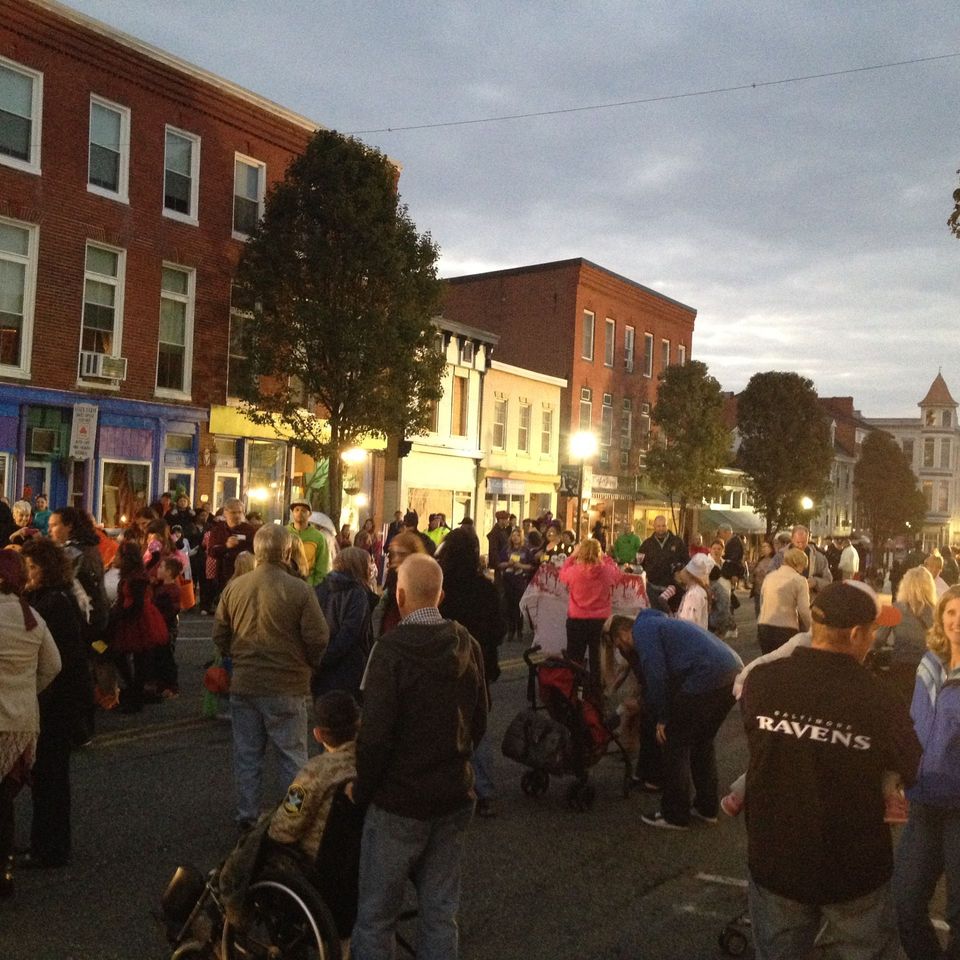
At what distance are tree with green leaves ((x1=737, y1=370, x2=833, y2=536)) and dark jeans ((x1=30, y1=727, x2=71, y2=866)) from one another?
50.1 m

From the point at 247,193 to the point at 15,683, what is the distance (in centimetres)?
2278

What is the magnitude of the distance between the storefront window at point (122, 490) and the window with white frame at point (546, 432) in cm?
1976

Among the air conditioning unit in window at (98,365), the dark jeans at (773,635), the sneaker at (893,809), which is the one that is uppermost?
the air conditioning unit in window at (98,365)

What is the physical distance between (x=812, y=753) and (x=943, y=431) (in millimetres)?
126055

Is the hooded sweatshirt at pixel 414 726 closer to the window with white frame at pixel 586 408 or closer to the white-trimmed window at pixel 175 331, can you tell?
the white-trimmed window at pixel 175 331

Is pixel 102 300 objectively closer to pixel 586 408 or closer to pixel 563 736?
pixel 563 736

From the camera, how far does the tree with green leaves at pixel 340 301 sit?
2359 centimetres

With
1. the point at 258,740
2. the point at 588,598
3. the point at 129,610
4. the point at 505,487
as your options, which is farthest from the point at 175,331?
the point at 258,740

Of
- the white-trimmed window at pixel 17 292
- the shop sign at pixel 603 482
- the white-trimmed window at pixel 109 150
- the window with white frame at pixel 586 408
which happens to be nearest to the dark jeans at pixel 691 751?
the white-trimmed window at pixel 17 292

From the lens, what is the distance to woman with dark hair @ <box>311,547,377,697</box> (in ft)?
24.3

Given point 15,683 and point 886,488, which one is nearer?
point 15,683

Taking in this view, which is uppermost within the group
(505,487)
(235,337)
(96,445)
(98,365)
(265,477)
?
(235,337)

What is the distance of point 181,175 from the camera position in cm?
2475

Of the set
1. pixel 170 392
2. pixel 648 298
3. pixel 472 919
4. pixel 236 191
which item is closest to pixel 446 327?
pixel 236 191
